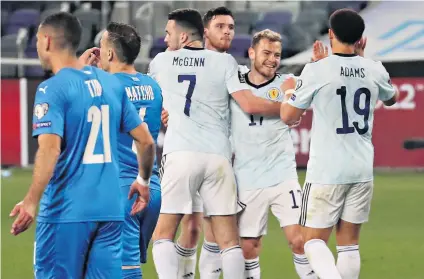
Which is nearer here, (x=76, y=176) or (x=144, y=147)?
(x=76, y=176)

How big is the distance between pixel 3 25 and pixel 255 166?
16.9m

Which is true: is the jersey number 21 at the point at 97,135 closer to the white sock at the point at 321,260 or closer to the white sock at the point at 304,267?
the white sock at the point at 321,260

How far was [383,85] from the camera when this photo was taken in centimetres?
Result: 822

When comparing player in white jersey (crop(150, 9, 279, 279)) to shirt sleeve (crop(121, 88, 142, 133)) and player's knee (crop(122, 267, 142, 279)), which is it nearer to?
player's knee (crop(122, 267, 142, 279))

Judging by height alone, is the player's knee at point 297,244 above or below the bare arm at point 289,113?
below

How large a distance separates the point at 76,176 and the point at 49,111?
42cm

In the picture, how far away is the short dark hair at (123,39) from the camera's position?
768 centimetres

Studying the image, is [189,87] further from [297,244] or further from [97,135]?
[97,135]

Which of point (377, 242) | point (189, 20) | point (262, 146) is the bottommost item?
point (377, 242)

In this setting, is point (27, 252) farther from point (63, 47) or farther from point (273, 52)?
point (63, 47)

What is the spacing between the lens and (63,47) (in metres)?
6.39

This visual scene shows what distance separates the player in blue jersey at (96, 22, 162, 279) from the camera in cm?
772

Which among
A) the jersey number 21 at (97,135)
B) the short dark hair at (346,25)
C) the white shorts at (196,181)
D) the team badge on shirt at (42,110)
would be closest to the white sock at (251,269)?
the white shorts at (196,181)

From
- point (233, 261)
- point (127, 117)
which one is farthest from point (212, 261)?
point (127, 117)
